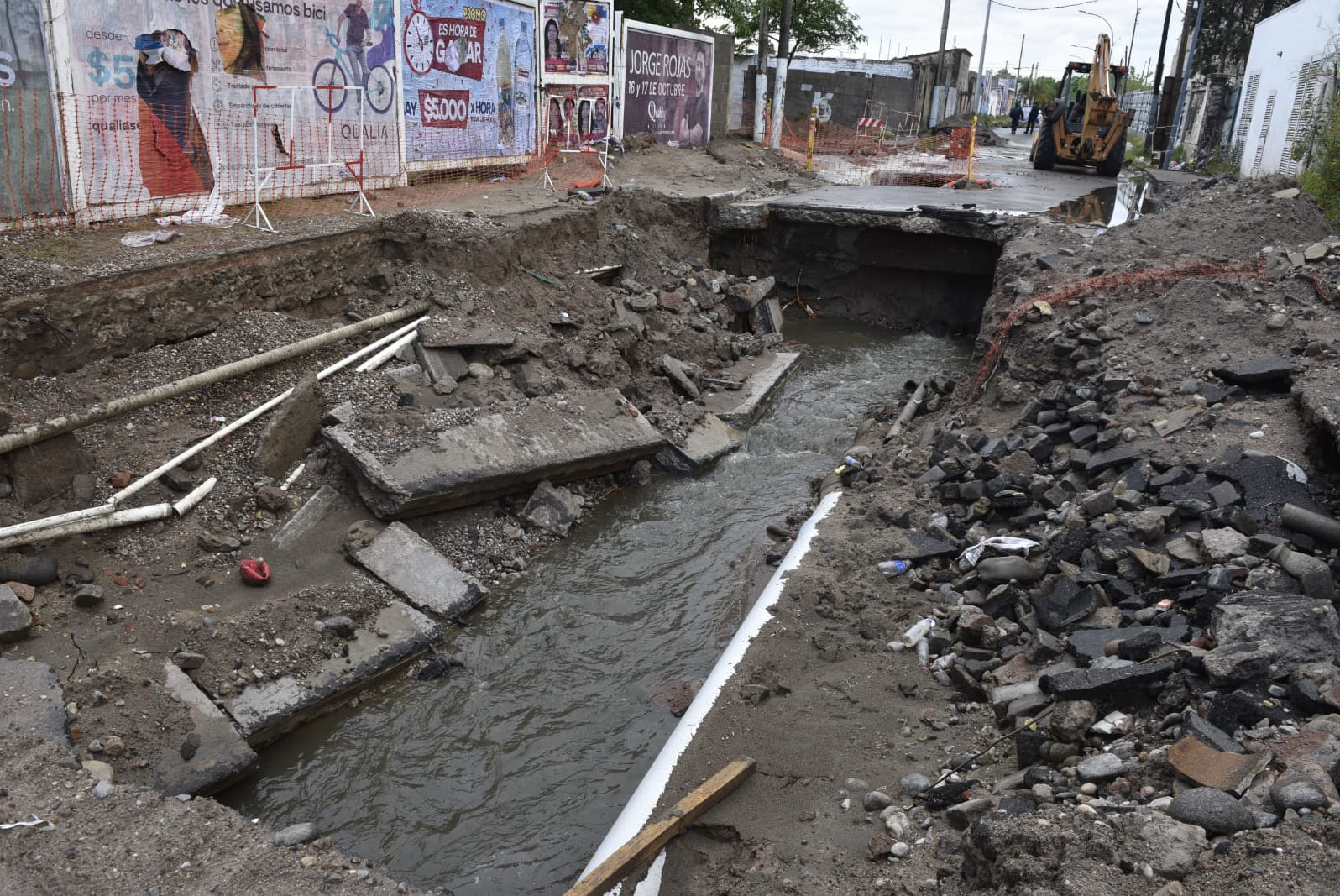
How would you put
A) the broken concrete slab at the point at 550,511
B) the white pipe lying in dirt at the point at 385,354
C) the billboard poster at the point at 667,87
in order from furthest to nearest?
the billboard poster at the point at 667,87
the white pipe lying in dirt at the point at 385,354
the broken concrete slab at the point at 550,511

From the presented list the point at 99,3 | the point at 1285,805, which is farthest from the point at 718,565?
the point at 99,3

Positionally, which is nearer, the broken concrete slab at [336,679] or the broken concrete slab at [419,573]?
the broken concrete slab at [336,679]

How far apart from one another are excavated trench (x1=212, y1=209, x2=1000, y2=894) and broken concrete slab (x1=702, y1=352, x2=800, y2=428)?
28 cm

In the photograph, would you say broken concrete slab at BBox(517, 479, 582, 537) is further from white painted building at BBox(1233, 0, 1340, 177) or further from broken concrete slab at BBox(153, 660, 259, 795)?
white painted building at BBox(1233, 0, 1340, 177)

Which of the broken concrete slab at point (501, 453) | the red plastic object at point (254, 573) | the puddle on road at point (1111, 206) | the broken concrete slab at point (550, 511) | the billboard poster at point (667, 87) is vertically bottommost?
the broken concrete slab at point (550, 511)

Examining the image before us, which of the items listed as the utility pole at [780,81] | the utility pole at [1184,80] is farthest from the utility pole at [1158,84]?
the utility pole at [780,81]

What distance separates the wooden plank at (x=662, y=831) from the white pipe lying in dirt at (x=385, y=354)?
198 inches

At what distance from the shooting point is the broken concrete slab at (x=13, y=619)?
485cm

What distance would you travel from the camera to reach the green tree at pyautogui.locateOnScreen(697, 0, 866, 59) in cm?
3228

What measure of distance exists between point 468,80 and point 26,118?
22.6 feet

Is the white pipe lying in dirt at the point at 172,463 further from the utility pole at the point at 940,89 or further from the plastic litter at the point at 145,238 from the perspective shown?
the utility pole at the point at 940,89

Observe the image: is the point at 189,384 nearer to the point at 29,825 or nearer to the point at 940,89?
the point at 29,825

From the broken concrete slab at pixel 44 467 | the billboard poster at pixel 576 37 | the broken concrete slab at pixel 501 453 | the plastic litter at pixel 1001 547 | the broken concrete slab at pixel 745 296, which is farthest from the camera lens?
the billboard poster at pixel 576 37

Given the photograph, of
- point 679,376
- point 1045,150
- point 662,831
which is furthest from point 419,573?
point 1045,150
